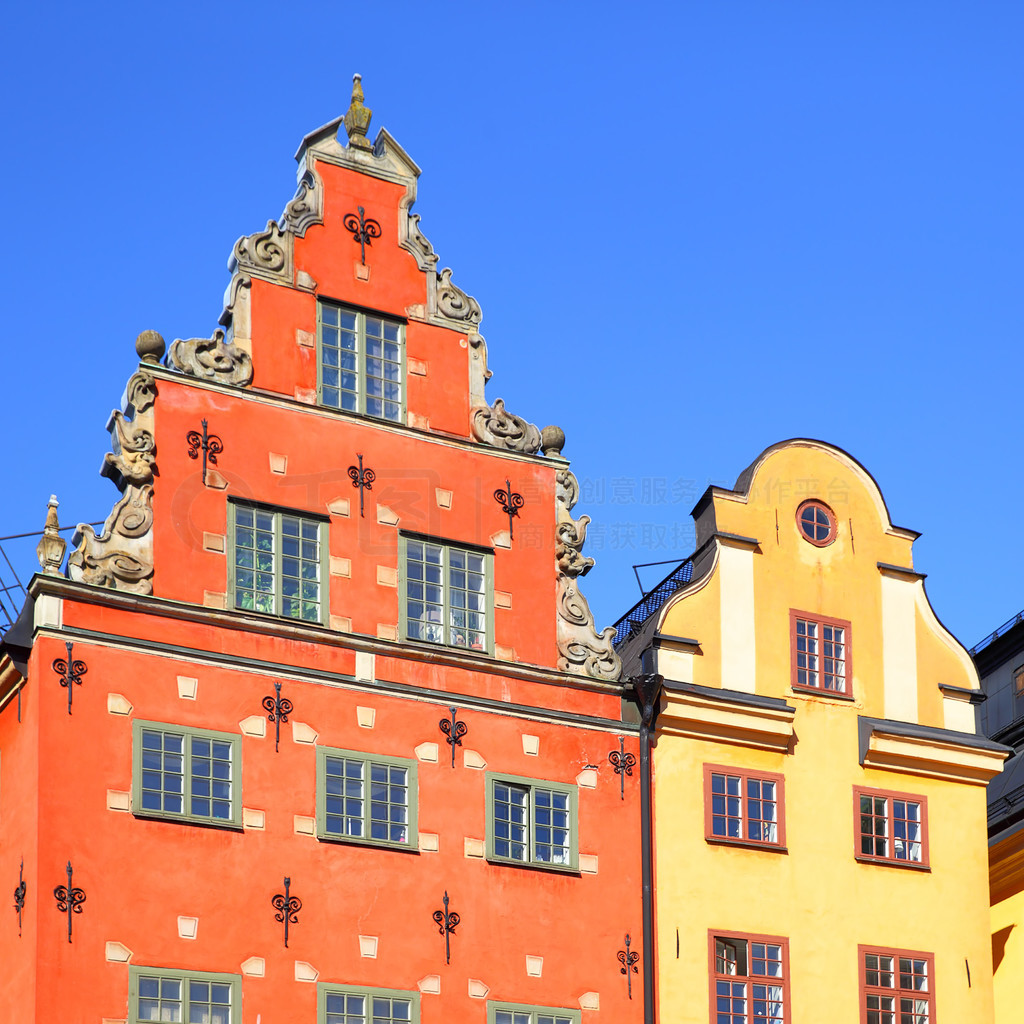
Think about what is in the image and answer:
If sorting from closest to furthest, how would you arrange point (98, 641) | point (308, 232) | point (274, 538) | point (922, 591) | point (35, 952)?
1. point (35, 952)
2. point (98, 641)
3. point (274, 538)
4. point (308, 232)
5. point (922, 591)

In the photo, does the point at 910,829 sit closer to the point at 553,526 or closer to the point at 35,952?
the point at 553,526

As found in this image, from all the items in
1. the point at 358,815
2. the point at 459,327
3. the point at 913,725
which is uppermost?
the point at 459,327

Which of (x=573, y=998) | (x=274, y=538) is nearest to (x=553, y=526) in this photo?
(x=274, y=538)

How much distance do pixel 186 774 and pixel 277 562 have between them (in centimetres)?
349

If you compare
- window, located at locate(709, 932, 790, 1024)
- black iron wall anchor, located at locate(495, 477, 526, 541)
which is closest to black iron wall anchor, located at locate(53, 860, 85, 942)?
black iron wall anchor, located at locate(495, 477, 526, 541)

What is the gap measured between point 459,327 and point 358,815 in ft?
26.5

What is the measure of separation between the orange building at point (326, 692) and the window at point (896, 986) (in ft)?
13.0

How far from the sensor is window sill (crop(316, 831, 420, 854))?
92.6ft

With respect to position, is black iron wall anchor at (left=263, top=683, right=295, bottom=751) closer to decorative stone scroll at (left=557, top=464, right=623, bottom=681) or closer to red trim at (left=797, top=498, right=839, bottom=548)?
decorative stone scroll at (left=557, top=464, right=623, bottom=681)

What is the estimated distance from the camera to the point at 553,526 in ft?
105

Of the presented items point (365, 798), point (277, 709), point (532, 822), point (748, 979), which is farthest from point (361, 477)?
point (748, 979)

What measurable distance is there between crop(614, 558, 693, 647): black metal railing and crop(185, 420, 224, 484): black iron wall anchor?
795 centimetres

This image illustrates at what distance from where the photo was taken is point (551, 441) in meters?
32.6

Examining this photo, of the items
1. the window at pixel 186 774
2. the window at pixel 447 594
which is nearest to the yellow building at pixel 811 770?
the window at pixel 447 594
